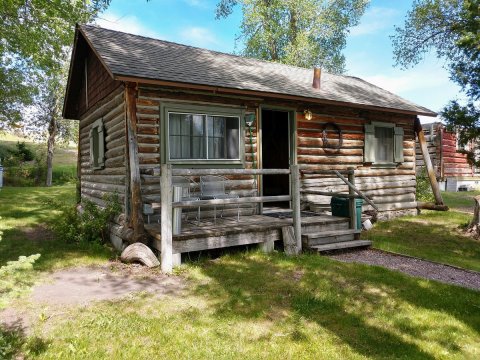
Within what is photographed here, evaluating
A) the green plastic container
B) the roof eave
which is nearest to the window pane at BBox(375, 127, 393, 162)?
the roof eave

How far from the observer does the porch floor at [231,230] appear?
20.7 feet

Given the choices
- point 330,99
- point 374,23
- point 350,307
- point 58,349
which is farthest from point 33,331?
point 374,23

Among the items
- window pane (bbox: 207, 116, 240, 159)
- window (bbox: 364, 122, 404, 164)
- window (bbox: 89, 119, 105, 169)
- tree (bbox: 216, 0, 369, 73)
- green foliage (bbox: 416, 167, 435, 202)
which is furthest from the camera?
tree (bbox: 216, 0, 369, 73)

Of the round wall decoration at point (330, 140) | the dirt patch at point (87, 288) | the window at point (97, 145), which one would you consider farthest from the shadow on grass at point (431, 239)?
the window at point (97, 145)

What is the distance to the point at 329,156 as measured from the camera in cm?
1034

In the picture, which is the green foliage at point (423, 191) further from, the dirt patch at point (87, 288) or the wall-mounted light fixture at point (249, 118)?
the dirt patch at point (87, 288)

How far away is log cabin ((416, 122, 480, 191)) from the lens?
2017 cm

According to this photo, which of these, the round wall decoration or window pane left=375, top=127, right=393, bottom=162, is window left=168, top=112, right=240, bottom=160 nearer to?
the round wall decoration

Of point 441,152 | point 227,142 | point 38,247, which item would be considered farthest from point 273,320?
point 441,152

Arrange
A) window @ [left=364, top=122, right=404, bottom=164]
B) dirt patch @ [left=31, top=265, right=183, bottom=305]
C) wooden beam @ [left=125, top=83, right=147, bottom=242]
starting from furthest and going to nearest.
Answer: window @ [left=364, top=122, right=404, bottom=164] < wooden beam @ [left=125, top=83, right=147, bottom=242] < dirt patch @ [left=31, top=265, right=183, bottom=305]

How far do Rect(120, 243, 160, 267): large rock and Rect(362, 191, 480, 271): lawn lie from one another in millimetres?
4820

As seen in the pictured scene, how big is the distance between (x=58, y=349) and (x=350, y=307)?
337 cm

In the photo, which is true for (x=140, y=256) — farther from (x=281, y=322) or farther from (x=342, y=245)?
(x=342, y=245)

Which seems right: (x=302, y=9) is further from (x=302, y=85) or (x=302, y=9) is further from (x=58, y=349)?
(x=58, y=349)
